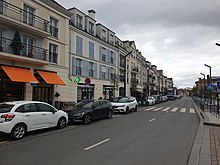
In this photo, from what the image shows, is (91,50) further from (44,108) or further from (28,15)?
(44,108)

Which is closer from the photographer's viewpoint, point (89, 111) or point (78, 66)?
point (89, 111)

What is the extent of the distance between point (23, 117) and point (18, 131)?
0.61 metres

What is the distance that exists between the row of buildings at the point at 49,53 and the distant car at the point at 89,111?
9.16 feet

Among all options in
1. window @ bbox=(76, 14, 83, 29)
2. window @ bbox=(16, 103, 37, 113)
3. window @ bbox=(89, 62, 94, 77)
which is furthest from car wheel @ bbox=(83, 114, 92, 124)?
window @ bbox=(76, 14, 83, 29)

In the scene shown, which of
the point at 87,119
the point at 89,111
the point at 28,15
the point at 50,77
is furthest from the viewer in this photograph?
the point at 50,77

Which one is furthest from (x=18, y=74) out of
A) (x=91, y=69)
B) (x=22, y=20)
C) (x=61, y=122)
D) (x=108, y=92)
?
(x=108, y=92)

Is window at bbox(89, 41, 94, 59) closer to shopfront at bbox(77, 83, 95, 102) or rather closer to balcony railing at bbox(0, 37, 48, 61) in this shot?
shopfront at bbox(77, 83, 95, 102)

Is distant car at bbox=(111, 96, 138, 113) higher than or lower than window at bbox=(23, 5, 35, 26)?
lower

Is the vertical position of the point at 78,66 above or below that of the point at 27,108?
above

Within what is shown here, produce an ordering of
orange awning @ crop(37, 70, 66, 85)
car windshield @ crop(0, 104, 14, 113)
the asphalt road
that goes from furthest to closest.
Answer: orange awning @ crop(37, 70, 66, 85), car windshield @ crop(0, 104, 14, 113), the asphalt road

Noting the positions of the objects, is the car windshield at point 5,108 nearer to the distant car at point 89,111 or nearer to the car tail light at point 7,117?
the car tail light at point 7,117

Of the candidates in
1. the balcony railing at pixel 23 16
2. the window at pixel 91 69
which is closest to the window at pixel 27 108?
the balcony railing at pixel 23 16

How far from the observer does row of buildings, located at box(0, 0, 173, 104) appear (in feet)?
59.0

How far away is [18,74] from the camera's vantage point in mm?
17688
